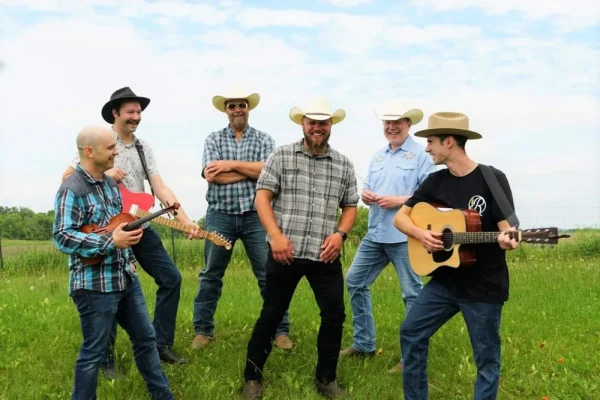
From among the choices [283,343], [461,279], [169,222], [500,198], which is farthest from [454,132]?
[283,343]

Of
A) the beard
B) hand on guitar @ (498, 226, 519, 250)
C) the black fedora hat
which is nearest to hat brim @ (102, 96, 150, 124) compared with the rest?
the black fedora hat

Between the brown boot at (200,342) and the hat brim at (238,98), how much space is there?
7.73 ft

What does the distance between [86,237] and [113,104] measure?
1.82 metres

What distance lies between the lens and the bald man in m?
4.12

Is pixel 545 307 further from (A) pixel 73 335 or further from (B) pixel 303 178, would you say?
(A) pixel 73 335

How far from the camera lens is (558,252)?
17.6 m

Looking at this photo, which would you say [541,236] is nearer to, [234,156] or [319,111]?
[319,111]

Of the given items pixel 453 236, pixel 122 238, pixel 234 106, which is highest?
pixel 234 106

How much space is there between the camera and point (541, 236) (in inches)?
152

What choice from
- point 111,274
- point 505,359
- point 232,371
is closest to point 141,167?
point 111,274

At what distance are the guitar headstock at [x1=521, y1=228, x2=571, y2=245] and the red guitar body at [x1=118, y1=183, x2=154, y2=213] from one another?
9.70ft

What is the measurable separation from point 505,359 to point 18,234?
16.5 metres

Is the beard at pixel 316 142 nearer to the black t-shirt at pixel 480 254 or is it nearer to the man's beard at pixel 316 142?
the man's beard at pixel 316 142

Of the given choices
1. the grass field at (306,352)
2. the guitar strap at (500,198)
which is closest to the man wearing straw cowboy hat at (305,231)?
the grass field at (306,352)
